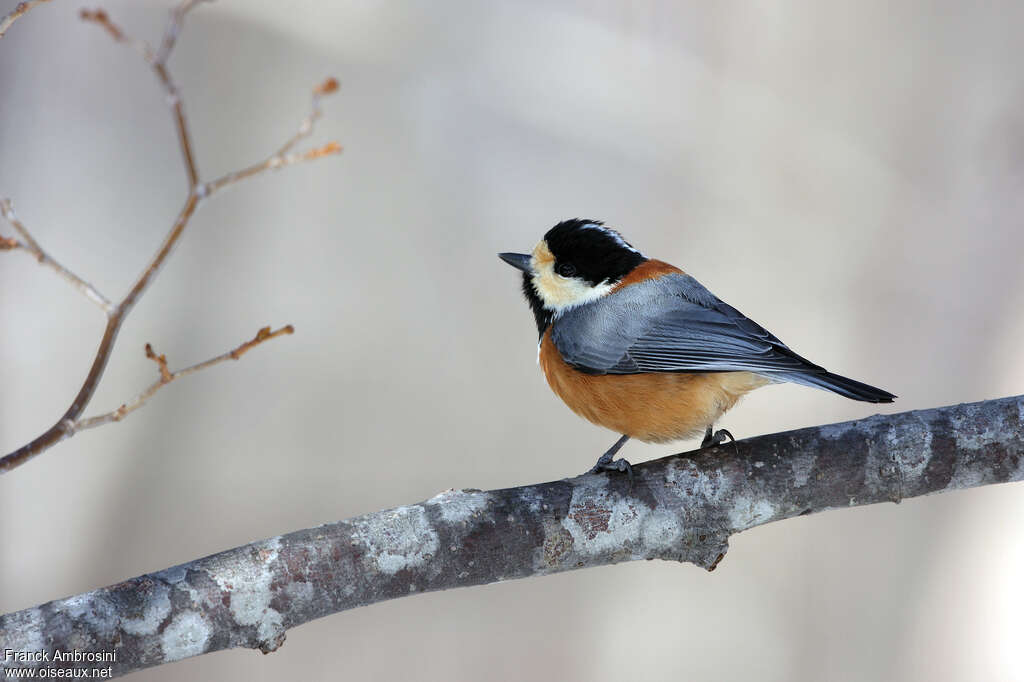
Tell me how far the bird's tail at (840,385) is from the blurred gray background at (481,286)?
201 cm

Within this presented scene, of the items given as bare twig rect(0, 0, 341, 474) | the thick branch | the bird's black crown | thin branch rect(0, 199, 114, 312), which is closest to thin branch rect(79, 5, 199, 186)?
bare twig rect(0, 0, 341, 474)

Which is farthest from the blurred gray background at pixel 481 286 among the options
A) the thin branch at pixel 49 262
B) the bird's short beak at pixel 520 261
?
the thin branch at pixel 49 262

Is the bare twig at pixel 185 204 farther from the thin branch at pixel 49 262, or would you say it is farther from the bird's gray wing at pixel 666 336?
the bird's gray wing at pixel 666 336

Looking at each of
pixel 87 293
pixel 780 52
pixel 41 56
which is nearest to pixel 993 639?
pixel 780 52

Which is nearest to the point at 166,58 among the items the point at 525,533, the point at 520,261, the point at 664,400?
the point at 525,533

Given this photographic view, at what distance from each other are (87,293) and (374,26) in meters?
3.42

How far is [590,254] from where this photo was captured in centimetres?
279

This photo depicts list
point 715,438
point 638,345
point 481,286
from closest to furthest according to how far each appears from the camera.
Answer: point 715,438
point 638,345
point 481,286

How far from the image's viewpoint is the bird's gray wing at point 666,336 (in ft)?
7.90

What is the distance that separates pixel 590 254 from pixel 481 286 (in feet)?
5.29

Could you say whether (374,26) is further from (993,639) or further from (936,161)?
(993,639)

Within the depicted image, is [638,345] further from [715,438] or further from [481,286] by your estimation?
[481,286]

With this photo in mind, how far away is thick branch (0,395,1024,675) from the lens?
1701 millimetres

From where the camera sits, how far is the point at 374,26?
4410mm
